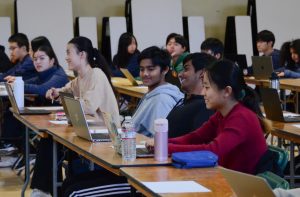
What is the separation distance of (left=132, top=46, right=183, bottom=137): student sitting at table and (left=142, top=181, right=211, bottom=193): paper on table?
4.87 feet

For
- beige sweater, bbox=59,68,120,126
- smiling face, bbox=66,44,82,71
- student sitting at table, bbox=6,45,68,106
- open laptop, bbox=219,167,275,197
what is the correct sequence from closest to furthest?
open laptop, bbox=219,167,275,197
beige sweater, bbox=59,68,120,126
smiling face, bbox=66,44,82,71
student sitting at table, bbox=6,45,68,106

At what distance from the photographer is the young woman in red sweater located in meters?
3.06

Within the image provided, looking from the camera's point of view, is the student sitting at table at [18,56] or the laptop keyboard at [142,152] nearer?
the laptop keyboard at [142,152]

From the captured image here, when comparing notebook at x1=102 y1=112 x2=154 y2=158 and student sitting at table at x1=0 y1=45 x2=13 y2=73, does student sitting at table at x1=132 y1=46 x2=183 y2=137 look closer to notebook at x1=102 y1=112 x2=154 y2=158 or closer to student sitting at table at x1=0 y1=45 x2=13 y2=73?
notebook at x1=102 y1=112 x2=154 y2=158

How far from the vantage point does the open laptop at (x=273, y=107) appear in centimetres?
461

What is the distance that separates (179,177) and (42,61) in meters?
3.85

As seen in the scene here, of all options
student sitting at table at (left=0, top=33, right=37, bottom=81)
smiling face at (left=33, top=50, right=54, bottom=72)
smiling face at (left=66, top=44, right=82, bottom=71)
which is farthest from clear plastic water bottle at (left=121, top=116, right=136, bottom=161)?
student sitting at table at (left=0, top=33, right=37, bottom=81)

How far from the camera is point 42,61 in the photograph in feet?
20.8

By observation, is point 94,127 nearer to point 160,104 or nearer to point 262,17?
point 160,104

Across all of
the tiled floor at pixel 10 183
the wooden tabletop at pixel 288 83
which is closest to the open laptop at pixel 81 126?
the tiled floor at pixel 10 183

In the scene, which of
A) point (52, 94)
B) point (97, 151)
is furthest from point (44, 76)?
point (97, 151)

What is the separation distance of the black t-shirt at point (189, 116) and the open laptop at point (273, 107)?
1.08 meters

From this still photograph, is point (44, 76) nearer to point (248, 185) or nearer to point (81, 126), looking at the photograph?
point (81, 126)

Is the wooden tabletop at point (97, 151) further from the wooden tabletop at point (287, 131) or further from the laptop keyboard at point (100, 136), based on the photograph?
the wooden tabletop at point (287, 131)
